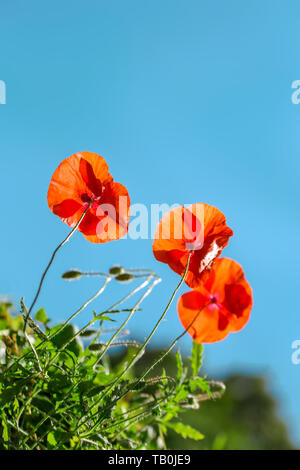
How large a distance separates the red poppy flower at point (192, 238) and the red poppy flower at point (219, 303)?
0.30 ft

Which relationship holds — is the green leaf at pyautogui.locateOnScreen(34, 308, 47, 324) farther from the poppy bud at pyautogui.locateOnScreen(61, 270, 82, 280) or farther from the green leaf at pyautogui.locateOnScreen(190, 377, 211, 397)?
the green leaf at pyautogui.locateOnScreen(190, 377, 211, 397)

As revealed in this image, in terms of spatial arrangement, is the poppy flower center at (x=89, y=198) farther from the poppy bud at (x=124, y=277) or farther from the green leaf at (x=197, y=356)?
the green leaf at (x=197, y=356)

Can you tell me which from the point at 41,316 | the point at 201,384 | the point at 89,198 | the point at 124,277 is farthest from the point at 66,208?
the point at 201,384

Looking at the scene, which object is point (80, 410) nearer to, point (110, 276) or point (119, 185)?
point (110, 276)

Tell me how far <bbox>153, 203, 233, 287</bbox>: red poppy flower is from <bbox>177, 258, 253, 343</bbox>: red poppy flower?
0.09 m

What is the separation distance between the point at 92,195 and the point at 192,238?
7.3 inches

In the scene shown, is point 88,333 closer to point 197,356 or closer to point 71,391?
point 71,391

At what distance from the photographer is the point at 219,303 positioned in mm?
977

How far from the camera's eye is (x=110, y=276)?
0.88m


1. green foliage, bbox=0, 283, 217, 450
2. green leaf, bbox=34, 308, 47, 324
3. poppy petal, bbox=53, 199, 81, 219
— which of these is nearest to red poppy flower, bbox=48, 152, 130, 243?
poppy petal, bbox=53, 199, 81, 219

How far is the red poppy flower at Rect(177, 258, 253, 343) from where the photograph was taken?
962mm

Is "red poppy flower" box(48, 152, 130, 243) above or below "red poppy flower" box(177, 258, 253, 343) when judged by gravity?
above
